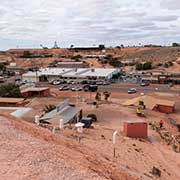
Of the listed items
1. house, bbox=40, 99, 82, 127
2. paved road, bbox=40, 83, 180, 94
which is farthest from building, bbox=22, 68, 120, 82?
house, bbox=40, 99, 82, 127

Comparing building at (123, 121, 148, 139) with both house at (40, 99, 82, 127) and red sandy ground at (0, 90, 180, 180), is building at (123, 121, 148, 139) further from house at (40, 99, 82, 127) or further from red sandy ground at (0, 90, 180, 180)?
house at (40, 99, 82, 127)

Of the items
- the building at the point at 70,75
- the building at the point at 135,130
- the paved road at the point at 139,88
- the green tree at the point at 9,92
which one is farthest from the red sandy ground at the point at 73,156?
the building at the point at 70,75

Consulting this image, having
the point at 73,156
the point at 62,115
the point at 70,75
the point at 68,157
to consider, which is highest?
the point at 68,157

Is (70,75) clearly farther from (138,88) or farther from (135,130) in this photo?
(135,130)

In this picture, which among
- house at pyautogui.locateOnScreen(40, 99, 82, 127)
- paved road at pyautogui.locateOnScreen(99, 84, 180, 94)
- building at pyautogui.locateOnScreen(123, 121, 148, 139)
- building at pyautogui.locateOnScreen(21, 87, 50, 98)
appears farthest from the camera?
paved road at pyautogui.locateOnScreen(99, 84, 180, 94)

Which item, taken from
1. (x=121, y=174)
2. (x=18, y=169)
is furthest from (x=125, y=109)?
(x=18, y=169)

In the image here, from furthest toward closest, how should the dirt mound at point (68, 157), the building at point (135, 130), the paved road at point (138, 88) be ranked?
the paved road at point (138, 88), the building at point (135, 130), the dirt mound at point (68, 157)

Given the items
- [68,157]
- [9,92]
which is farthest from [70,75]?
[68,157]

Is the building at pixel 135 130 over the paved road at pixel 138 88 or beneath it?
over

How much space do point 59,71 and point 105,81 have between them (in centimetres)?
1626

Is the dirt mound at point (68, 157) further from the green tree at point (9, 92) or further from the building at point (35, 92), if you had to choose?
the building at point (35, 92)

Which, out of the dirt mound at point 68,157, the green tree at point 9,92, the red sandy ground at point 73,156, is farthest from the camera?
the green tree at point 9,92

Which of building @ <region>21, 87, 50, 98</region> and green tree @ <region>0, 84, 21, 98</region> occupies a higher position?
green tree @ <region>0, 84, 21, 98</region>

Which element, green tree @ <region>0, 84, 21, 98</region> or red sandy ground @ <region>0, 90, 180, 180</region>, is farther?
green tree @ <region>0, 84, 21, 98</region>
